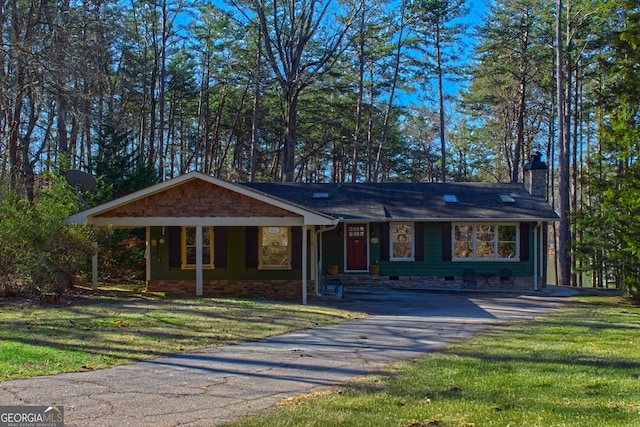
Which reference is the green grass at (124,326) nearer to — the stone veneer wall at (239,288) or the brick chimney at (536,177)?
the stone veneer wall at (239,288)

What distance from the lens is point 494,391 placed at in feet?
20.2

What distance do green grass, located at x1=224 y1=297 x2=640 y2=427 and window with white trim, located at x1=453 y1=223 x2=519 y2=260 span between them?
1181 cm

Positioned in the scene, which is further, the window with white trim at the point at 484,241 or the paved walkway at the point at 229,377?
the window with white trim at the point at 484,241

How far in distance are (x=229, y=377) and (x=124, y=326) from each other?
446cm

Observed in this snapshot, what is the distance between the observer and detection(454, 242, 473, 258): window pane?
21922mm

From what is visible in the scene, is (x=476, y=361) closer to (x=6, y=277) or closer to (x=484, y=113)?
(x=6, y=277)

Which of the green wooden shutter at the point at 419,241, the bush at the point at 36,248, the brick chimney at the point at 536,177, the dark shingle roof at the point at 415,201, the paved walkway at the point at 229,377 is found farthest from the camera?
the brick chimney at the point at 536,177

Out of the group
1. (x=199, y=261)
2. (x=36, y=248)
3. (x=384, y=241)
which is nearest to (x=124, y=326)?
(x=36, y=248)

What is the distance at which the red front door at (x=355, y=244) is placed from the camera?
22.1m

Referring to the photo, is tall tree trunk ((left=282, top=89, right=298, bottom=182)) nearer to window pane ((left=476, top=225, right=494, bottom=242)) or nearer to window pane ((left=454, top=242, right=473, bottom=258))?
window pane ((left=454, top=242, right=473, bottom=258))

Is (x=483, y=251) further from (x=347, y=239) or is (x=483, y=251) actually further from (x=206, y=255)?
(x=206, y=255)

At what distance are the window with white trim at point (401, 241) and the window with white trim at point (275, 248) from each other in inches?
224

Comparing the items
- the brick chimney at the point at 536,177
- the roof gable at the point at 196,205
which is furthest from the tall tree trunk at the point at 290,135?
the roof gable at the point at 196,205

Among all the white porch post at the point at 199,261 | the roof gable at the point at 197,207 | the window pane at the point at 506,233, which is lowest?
the white porch post at the point at 199,261
